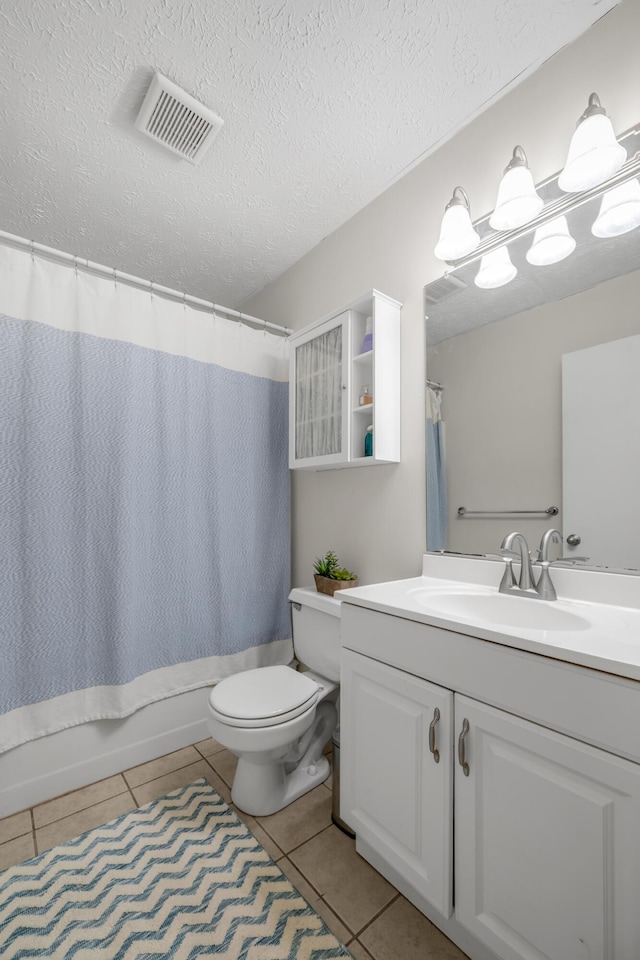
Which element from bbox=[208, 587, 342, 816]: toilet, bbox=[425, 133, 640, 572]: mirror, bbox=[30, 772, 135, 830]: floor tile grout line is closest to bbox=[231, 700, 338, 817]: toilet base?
bbox=[208, 587, 342, 816]: toilet

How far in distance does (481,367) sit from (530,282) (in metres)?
0.29

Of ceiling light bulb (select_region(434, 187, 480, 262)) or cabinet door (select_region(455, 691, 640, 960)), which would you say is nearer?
cabinet door (select_region(455, 691, 640, 960))

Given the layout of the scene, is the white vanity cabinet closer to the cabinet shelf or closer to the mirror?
the mirror

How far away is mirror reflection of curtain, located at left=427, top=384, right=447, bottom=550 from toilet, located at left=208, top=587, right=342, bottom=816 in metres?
0.43

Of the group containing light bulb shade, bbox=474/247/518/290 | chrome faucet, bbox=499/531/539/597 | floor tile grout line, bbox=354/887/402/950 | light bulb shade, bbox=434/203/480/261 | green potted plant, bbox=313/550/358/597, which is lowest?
floor tile grout line, bbox=354/887/402/950

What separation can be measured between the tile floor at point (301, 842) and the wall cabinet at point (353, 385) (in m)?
1.25

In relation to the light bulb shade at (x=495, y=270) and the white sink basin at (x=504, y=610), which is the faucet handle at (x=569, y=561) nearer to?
the white sink basin at (x=504, y=610)

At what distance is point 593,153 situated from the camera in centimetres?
109

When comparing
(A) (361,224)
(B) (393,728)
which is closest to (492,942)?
(B) (393,728)

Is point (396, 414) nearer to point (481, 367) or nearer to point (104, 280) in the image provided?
point (481, 367)

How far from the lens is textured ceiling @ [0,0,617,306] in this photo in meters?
1.14

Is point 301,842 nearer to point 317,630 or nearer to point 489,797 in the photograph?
point 317,630

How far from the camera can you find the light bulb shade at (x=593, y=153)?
107cm

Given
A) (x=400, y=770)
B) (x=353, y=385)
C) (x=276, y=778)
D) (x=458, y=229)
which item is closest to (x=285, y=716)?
(x=276, y=778)
